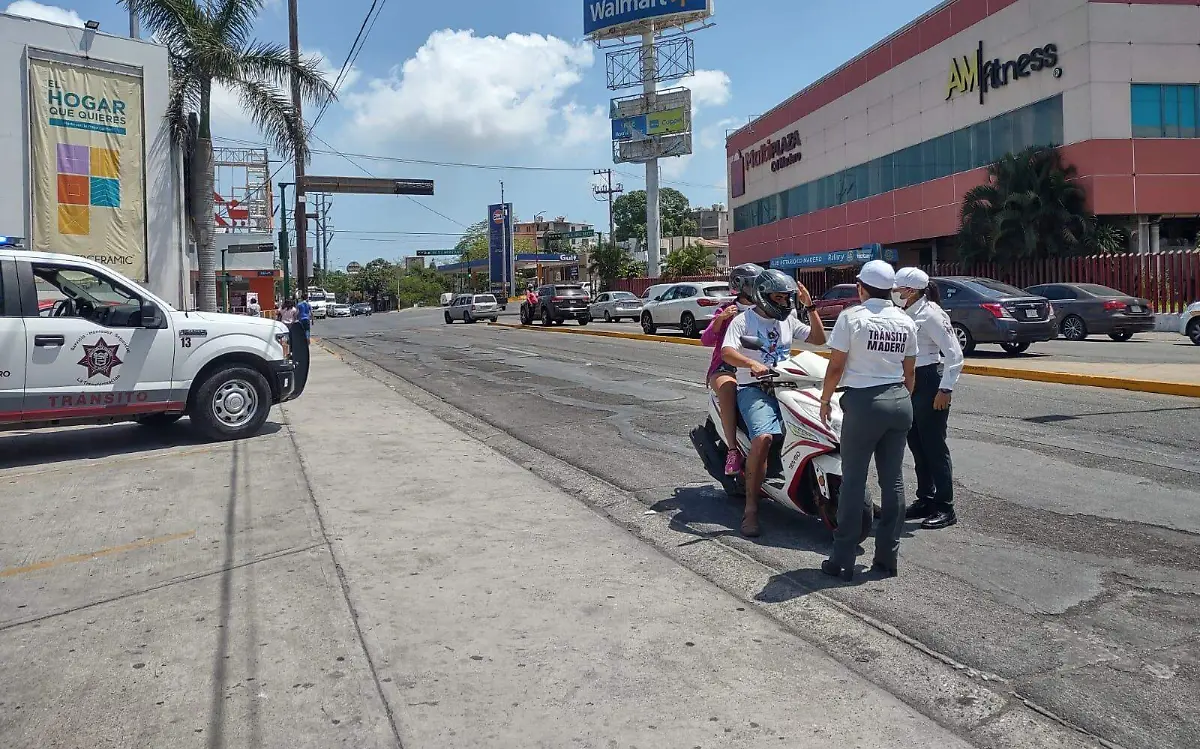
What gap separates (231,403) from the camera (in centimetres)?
1066

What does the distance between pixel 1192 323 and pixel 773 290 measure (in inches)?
693

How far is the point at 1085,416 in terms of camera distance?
1073 cm

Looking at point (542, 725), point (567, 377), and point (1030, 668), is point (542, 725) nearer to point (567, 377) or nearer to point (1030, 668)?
point (1030, 668)

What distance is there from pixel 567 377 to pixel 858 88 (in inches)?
1289

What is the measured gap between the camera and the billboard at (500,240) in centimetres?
8769

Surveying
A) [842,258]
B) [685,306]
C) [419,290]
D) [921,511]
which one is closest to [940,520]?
[921,511]

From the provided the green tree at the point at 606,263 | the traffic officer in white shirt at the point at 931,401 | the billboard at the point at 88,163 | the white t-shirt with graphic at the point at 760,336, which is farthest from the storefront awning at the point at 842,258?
the white t-shirt with graphic at the point at 760,336

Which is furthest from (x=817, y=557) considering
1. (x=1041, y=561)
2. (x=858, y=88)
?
(x=858, y=88)

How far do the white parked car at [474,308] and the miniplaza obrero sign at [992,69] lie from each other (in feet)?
76.8

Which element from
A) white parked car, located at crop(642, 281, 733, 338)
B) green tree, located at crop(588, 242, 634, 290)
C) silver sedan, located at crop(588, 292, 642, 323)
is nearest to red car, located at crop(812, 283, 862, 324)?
white parked car, located at crop(642, 281, 733, 338)

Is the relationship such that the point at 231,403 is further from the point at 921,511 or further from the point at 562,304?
the point at 562,304

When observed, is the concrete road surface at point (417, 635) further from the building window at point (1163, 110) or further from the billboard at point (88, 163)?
the building window at point (1163, 110)

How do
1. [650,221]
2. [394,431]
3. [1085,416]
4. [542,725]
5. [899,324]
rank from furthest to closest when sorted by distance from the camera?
[650,221] → [394,431] → [1085,416] → [899,324] → [542,725]

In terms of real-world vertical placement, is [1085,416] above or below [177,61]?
below
